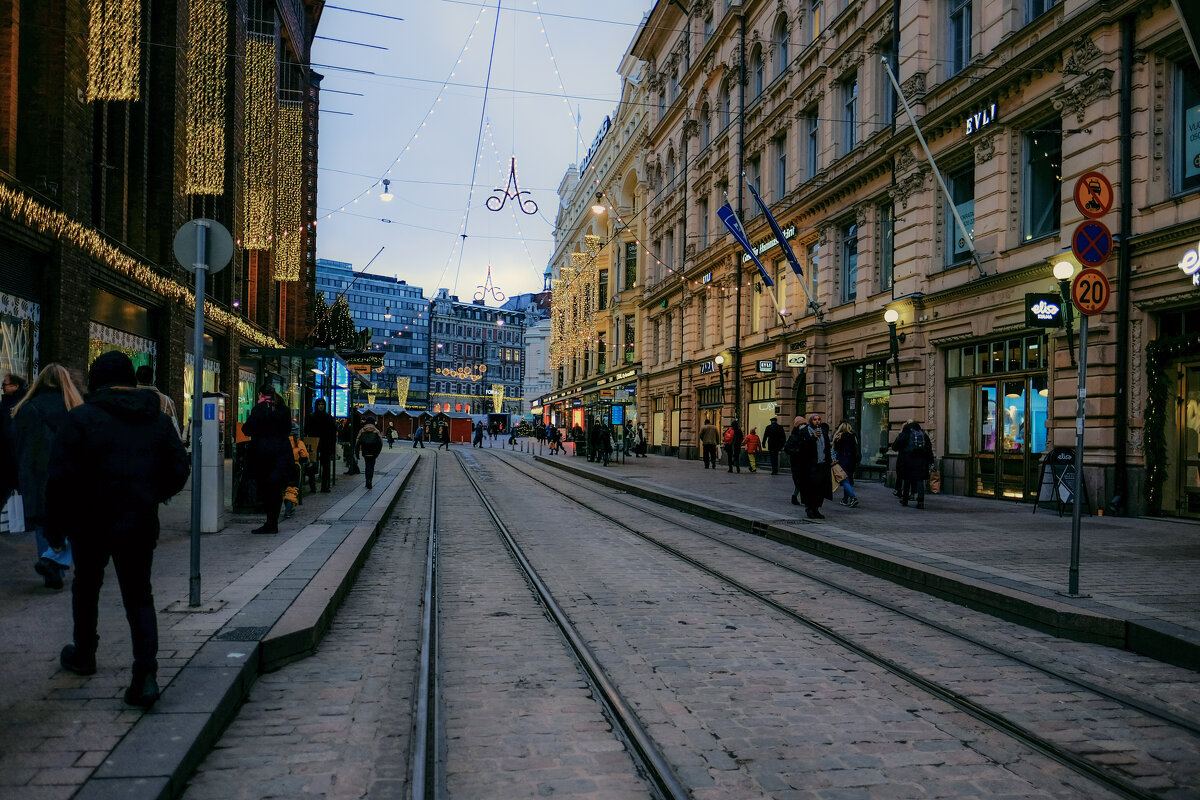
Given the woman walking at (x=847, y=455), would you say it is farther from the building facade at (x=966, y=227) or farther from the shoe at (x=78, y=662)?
the shoe at (x=78, y=662)

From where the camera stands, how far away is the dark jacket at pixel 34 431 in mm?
7133

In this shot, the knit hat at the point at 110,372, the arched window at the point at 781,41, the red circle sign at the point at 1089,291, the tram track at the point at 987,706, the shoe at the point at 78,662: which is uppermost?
the arched window at the point at 781,41

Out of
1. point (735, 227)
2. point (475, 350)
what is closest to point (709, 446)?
point (735, 227)

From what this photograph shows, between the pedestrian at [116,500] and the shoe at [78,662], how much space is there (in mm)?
260

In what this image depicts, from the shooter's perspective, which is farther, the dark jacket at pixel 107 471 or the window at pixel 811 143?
the window at pixel 811 143

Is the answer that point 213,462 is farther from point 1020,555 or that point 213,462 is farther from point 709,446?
point 709,446

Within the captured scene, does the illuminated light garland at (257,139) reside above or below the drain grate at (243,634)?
above

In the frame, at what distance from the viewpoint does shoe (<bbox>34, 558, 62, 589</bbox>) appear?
683 centimetres

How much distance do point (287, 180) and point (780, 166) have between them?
1638cm

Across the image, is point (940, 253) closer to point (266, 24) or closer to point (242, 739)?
point (242, 739)

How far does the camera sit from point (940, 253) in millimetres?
19359

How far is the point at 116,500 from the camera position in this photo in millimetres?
4297

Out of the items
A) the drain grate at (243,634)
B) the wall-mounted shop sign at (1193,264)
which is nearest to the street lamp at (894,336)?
the wall-mounted shop sign at (1193,264)

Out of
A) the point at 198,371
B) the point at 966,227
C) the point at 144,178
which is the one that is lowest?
the point at 198,371
